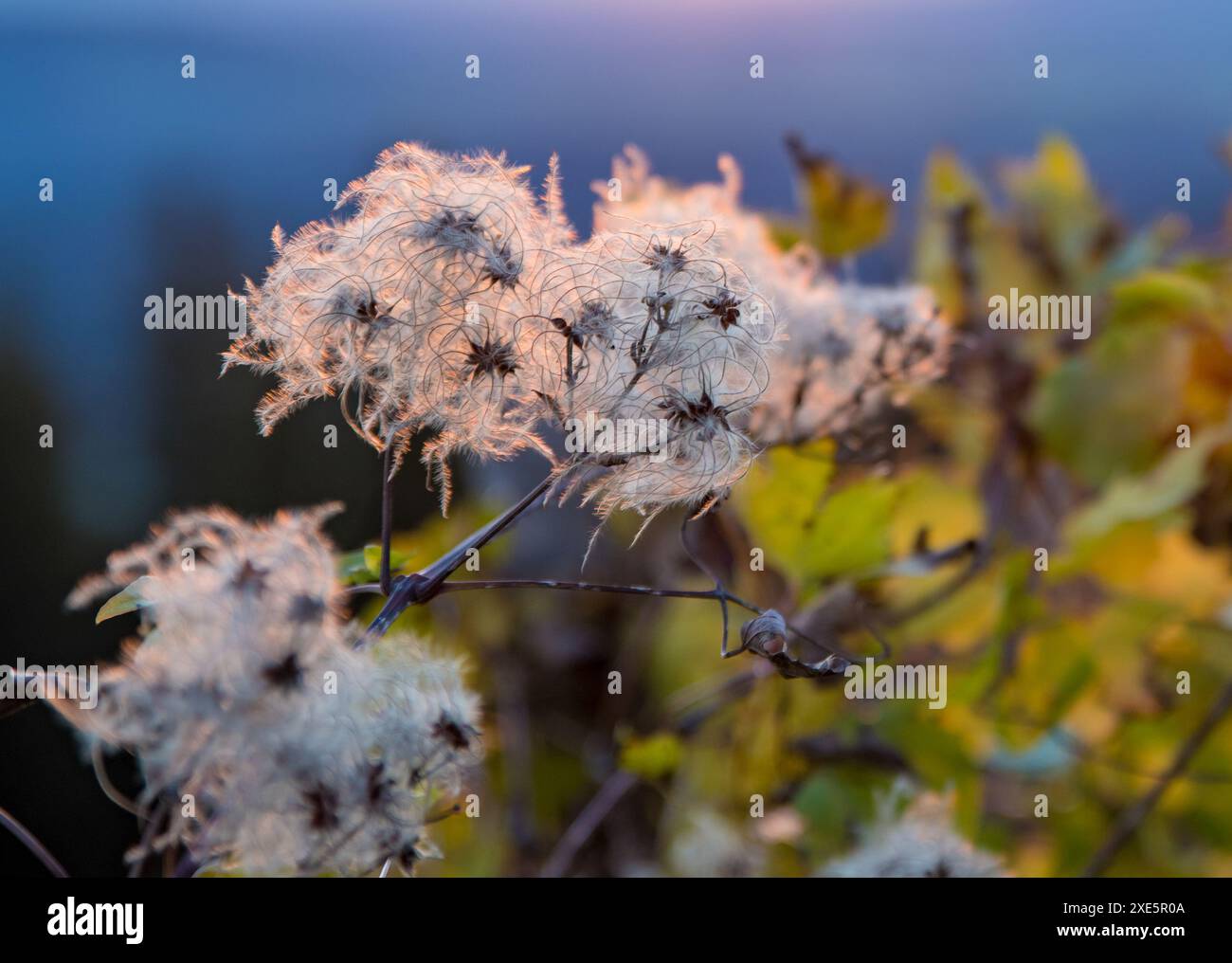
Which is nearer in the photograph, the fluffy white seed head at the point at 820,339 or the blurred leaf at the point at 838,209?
the fluffy white seed head at the point at 820,339

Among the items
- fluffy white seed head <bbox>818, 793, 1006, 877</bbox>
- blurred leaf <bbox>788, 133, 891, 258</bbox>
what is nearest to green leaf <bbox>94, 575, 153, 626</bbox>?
fluffy white seed head <bbox>818, 793, 1006, 877</bbox>

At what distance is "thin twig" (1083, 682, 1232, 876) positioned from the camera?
0.62m

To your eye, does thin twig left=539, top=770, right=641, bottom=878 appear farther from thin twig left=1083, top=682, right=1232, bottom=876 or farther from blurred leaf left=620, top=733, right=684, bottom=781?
thin twig left=1083, top=682, right=1232, bottom=876

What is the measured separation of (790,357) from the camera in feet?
1.61

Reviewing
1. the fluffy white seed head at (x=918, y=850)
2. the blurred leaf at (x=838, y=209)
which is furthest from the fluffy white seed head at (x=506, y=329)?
the blurred leaf at (x=838, y=209)

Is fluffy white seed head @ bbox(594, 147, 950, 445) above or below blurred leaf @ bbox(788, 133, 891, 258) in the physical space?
below

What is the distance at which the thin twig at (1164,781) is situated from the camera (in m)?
0.62

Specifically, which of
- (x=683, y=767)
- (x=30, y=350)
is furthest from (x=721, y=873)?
(x=30, y=350)

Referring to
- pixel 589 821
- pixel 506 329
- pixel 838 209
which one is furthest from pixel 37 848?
pixel 838 209

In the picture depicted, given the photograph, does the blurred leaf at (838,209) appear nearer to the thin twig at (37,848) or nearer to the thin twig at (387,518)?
the thin twig at (387,518)

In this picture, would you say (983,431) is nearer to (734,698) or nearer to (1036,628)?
(1036,628)

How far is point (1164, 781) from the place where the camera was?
0.61 m

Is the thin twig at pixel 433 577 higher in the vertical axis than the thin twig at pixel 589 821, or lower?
higher
